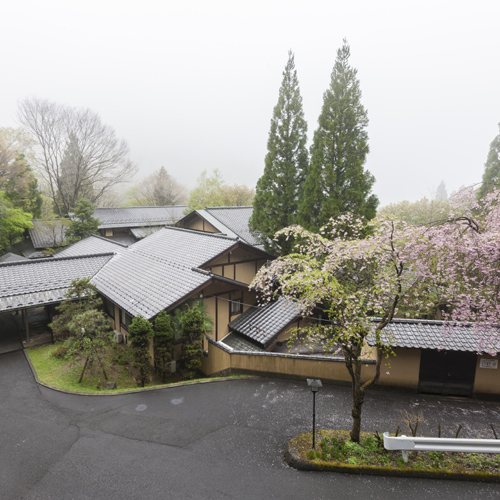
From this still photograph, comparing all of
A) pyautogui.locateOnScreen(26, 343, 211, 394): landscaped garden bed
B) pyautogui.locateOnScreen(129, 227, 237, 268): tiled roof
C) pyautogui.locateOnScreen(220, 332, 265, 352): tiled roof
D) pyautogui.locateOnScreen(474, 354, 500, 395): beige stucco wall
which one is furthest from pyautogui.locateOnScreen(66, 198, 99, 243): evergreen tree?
pyautogui.locateOnScreen(474, 354, 500, 395): beige stucco wall

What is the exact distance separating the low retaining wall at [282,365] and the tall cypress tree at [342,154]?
6727 mm

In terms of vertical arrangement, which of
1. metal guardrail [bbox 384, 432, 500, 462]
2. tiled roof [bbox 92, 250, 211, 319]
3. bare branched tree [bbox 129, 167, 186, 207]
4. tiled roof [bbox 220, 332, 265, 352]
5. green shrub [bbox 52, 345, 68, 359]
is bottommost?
tiled roof [bbox 220, 332, 265, 352]

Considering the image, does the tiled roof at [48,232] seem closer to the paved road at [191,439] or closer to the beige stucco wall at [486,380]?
the paved road at [191,439]

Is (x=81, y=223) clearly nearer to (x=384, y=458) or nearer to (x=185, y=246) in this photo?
(x=185, y=246)

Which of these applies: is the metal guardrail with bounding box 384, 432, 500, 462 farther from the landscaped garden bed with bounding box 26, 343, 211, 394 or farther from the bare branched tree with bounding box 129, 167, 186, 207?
the bare branched tree with bounding box 129, 167, 186, 207

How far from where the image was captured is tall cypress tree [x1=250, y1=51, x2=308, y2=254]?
17.7 metres

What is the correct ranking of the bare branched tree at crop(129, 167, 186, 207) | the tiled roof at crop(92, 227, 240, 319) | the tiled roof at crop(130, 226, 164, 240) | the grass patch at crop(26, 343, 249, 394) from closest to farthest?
the grass patch at crop(26, 343, 249, 394)
the tiled roof at crop(92, 227, 240, 319)
the tiled roof at crop(130, 226, 164, 240)
the bare branched tree at crop(129, 167, 186, 207)

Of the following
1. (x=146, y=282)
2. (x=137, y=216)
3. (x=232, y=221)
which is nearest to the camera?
(x=146, y=282)

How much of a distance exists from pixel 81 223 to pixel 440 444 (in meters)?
27.9

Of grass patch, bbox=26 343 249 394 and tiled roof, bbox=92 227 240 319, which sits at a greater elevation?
tiled roof, bbox=92 227 240 319

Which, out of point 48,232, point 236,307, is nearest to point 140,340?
point 236,307

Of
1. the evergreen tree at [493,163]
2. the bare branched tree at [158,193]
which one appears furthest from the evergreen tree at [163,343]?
the bare branched tree at [158,193]

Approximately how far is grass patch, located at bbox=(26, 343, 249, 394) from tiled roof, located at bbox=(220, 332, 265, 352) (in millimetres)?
2452

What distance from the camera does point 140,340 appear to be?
10031 millimetres
